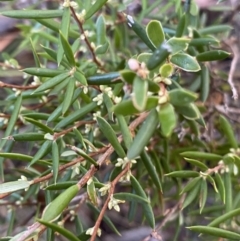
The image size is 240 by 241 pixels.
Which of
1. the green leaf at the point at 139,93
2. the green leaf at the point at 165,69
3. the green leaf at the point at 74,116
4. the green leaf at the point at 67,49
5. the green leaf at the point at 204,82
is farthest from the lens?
the green leaf at the point at 204,82

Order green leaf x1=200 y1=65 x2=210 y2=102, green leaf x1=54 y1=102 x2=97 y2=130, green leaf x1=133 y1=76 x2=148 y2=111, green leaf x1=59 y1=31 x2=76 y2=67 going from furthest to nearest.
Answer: green leaf x1=200 y1=65 x2=210 y2=102
green leaf x1=54 y1=102 x2=97 y2=130
green leaf x1=59 y1=31 x2=76 y2=67
green leaf x1=133 y1=76 x2=148 y2=111

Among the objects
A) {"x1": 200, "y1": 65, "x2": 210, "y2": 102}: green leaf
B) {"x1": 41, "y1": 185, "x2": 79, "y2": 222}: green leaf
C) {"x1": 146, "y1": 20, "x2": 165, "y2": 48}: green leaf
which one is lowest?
{"x1": 200, "y1": 65, "x2": 210, "y2": 102}: green leaf

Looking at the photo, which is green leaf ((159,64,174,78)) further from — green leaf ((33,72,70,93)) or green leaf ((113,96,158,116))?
green leaf ((33,72,70,93))

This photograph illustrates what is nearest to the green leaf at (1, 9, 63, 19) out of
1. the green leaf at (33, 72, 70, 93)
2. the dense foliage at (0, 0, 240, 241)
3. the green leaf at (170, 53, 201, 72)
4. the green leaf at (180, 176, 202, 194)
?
the dense foliage at (0, 0, 240, 241)

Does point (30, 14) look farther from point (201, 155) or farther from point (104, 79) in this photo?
point (201, 155)

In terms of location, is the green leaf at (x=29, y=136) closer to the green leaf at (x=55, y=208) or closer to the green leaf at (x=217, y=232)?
the green leaf at (x=55, y=208)

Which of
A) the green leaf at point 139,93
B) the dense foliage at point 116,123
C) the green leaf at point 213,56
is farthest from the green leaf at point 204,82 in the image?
the green leaf at point 139,93
